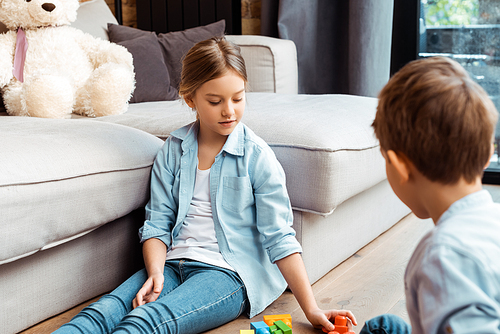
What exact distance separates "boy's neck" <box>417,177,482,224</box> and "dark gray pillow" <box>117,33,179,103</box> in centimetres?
137

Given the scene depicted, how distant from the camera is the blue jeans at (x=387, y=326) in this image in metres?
0.77

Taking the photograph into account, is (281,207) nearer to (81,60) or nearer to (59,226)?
(59,226)

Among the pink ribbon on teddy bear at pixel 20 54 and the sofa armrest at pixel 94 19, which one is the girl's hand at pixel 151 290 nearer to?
the pink ribbon on teddy bear at pixel 20 54

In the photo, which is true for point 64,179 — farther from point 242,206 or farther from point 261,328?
point 261,328

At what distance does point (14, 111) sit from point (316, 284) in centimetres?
107

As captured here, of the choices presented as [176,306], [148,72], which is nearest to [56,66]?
[148,72]

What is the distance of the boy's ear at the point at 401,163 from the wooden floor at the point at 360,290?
20.1 inches

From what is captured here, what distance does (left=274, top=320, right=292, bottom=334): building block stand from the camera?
0.87m

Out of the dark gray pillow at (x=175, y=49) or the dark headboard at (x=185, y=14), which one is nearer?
the dark gray pillow at (x=175, y=49)

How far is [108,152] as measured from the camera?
104 centimetres

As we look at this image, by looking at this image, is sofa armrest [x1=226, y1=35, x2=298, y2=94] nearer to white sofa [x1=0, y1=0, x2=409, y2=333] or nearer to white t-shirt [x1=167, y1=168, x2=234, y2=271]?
white sofa [x1=0, y1=0, x2=409, y2=333]

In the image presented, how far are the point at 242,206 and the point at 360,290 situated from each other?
0.39 m

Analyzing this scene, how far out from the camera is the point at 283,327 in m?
0.89

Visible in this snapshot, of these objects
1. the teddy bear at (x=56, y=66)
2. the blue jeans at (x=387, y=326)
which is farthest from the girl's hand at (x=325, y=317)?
the teddy bear at (x=56, y=66)
